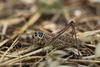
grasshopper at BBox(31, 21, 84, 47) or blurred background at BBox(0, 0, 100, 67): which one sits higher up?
blurred background at BBox(0, 0, 100, 67)

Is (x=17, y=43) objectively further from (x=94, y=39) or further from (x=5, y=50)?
(x=94, y=39)

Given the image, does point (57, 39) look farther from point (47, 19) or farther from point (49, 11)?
point (49, 11)

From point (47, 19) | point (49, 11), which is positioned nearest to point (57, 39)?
point (47, 19)

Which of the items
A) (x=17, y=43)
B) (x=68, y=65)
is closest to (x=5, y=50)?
(x=17, y=43)

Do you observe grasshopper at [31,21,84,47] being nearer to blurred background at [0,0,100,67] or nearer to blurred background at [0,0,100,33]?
blurred background at [0,0,100,67]

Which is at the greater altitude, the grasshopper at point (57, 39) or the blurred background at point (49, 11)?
the blurred background at point (49, 11)

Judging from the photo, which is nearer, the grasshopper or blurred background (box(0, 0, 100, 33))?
the grasshopper

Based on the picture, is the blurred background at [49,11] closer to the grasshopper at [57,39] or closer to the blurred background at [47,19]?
the blurred background at [47,19]

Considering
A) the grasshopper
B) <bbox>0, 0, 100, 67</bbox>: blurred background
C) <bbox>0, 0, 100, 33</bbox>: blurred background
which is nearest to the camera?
the grasshopper

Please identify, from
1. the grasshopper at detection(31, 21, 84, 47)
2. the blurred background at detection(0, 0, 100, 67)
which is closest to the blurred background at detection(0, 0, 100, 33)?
the blurred background at detection(0, 0, 100, 67)

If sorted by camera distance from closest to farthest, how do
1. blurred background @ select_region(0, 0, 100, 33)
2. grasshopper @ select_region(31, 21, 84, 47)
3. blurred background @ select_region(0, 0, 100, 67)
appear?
grasshopper @ select_region(31, 21, 84, 47), blurred background @ select_region(0, 0, 100, 67), blurred background @ select_region(0, 0, 100, 33)

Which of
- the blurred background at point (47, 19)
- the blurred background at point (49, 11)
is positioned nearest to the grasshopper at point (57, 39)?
the blurred background at point (47, 19)

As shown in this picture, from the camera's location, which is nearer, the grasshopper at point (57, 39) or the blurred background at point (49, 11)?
the grasshopper at point (57, 39)
